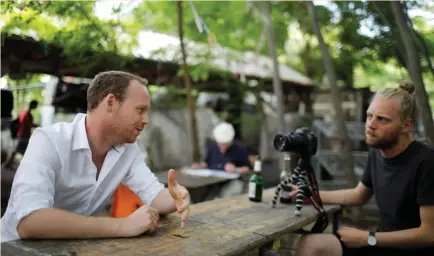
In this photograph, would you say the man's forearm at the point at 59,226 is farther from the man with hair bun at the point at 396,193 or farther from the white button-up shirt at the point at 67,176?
the man with hair bun at the point at 396,193

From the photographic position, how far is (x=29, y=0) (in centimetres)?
275

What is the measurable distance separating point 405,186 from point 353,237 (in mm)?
439

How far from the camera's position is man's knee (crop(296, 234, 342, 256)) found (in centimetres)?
230

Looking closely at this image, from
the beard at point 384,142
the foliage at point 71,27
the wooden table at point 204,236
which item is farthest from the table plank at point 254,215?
the foliage at point 71,27

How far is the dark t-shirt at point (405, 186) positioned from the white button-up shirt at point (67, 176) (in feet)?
4.75

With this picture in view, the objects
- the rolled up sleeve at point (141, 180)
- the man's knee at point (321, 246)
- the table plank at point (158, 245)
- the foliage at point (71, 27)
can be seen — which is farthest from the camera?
the foliage at point (71, 27)

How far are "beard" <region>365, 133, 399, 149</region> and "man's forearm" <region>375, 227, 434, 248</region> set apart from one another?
525mm

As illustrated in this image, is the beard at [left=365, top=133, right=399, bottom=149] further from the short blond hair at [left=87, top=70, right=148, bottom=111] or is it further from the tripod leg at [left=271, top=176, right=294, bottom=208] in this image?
the short blond hair at [left=87, top=70, right=148, bottom=111]

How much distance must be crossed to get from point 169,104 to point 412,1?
7.70m

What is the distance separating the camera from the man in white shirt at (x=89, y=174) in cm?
157

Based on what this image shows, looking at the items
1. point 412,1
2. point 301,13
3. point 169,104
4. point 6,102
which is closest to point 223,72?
point 301,13

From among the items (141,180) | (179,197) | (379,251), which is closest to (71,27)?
(141,180)

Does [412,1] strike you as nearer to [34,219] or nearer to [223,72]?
[34,219]

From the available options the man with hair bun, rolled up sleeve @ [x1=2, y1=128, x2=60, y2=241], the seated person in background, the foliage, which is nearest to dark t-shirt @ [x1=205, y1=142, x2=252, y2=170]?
the seated person in background
